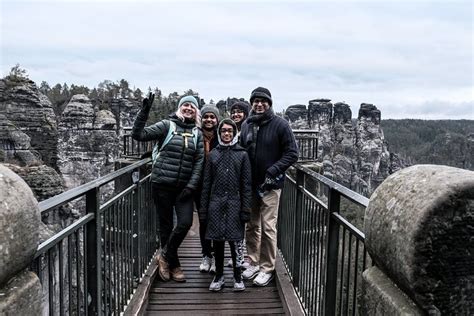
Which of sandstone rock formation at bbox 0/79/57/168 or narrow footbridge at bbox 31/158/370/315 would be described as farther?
sandstone rock formation at bbox 0/79/57/168

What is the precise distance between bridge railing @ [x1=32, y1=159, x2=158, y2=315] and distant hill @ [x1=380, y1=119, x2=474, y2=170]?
2967 inches

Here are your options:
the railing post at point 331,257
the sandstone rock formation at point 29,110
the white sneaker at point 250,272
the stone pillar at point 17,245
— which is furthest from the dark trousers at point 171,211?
the sandstone rock formation at point 29,110

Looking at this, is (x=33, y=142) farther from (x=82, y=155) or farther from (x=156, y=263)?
(x=156, y=263)

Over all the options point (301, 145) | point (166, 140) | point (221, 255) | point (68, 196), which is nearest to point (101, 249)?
point (68, 196)

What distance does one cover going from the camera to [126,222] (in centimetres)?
354

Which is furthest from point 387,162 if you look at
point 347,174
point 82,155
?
point 82,155

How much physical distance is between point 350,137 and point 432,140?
5202cm

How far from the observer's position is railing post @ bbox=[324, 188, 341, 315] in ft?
8.90

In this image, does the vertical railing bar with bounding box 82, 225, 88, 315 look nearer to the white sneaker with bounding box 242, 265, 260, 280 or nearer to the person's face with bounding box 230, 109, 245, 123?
the white sneaker with bounding box 242, 265, 260, 280

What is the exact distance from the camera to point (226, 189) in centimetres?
383

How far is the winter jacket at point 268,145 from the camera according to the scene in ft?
12.8

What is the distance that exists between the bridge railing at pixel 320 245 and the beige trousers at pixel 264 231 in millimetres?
210

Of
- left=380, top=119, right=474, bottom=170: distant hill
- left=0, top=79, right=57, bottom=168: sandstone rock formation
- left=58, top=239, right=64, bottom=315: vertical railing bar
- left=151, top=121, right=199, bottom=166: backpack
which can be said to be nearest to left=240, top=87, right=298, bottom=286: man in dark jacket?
left=151, top=121, right=199, bottom=166: backpack

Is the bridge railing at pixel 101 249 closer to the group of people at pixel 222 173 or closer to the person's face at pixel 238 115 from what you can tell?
the group of people at pixel 222 173
